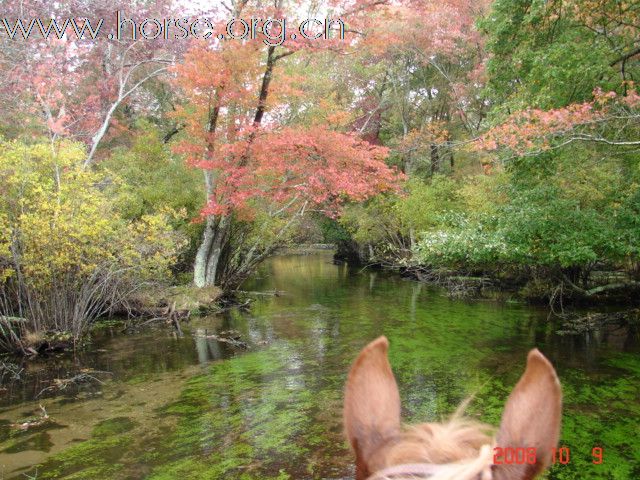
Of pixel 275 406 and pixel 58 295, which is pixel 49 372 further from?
pixel 275 406

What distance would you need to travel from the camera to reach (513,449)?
2.49 ft

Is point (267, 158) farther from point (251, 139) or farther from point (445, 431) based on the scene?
point (445, 431)

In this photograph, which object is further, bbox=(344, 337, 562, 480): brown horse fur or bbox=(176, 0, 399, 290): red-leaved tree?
bbox=(176, 0, 399, 290): red-leaved tree

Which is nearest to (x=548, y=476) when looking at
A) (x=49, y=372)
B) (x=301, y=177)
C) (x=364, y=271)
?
(x=49, y=372)

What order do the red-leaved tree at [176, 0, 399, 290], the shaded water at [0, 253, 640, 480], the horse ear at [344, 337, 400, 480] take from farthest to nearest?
the red-leaved tree at [176, 0, 399, 290]
the shaded water at [0, 253, 640, 480]
the horse ear at [344, 337, 400, 480]

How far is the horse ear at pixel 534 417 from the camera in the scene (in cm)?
72

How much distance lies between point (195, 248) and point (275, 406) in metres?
9.77

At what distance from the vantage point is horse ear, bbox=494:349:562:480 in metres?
0.72

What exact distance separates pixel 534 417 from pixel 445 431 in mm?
155

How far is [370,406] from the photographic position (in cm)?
91

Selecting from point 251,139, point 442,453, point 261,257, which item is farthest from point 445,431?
point 261,257

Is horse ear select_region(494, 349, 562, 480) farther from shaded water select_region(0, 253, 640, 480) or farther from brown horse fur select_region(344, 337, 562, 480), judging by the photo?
shaded water select_region(0, 253, 640, 480)
